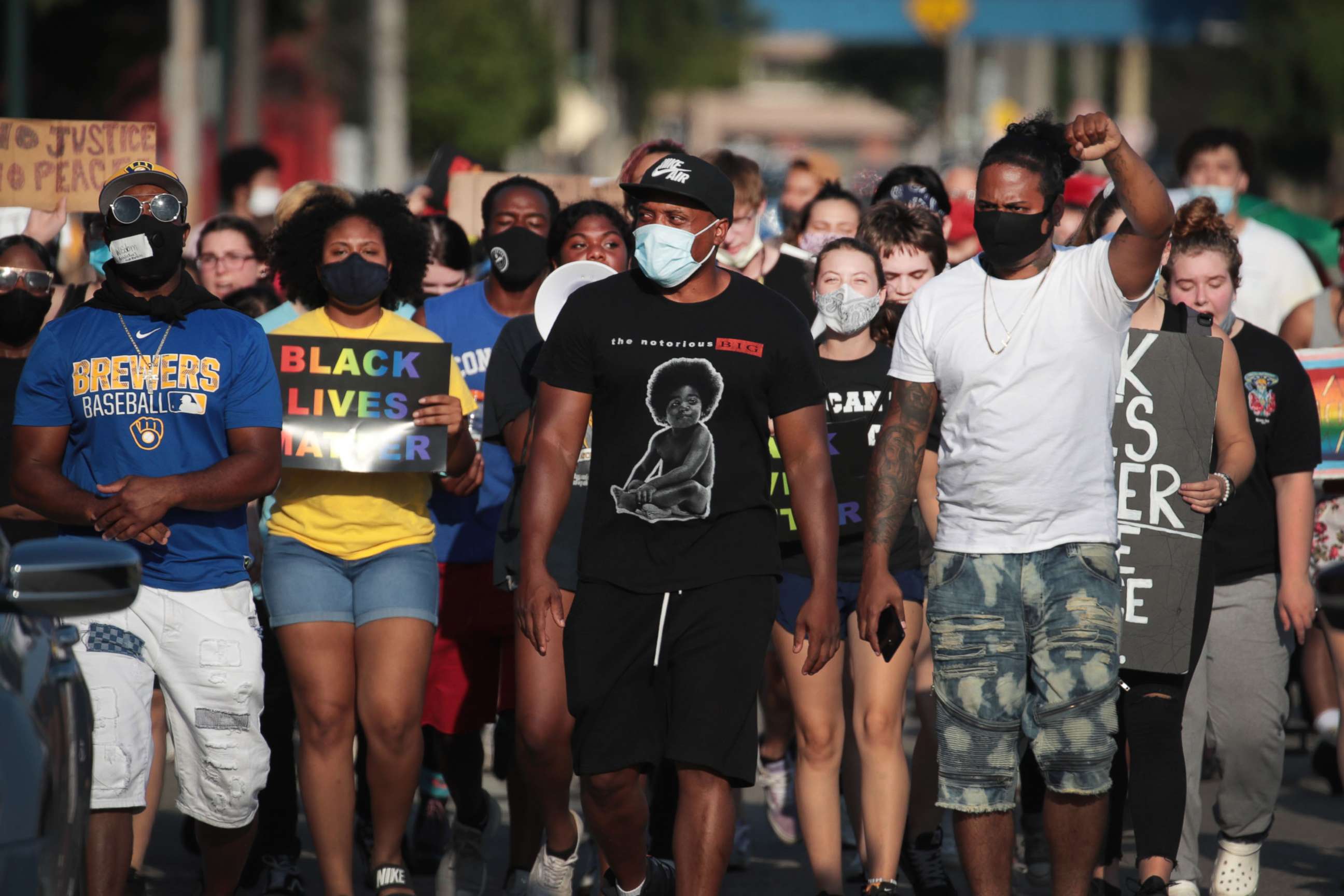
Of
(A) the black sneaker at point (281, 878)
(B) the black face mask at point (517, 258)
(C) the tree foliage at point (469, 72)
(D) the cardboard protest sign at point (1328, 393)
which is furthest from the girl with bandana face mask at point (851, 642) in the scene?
(C) the tree foliage at point (469, 72)

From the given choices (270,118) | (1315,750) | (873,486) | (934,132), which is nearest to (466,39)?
(270,118)

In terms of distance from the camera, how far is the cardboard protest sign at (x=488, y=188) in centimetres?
902

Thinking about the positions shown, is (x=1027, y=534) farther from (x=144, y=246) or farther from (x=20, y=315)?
(x=20, y=315)

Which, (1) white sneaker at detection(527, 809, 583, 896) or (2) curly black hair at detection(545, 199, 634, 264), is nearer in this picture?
(1) white sneaker at detection(527, 809, 583, 896)

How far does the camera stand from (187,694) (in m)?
5.92

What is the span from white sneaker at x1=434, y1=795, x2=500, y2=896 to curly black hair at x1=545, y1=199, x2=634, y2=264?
82.4 inches

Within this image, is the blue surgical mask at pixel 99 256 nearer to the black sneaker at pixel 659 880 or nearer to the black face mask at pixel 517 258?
the black face mask at pixel 517 258

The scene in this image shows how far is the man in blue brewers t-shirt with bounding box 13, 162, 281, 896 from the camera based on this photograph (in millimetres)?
5855

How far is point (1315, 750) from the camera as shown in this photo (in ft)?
30.6

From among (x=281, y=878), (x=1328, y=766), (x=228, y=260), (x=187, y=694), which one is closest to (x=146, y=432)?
(x=187, y=694)

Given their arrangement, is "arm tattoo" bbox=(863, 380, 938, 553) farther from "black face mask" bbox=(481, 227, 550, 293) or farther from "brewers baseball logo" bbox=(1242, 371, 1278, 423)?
"black face mask" bbox=(481, 227, 550, 293)

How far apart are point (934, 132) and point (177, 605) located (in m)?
44.5

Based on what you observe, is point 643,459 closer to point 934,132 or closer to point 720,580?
point 720,580

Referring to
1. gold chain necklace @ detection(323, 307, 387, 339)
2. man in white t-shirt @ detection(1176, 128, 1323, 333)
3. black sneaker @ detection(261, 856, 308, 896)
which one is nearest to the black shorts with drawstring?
gold chain necklace @ detection(323, 307, 387, 339)
